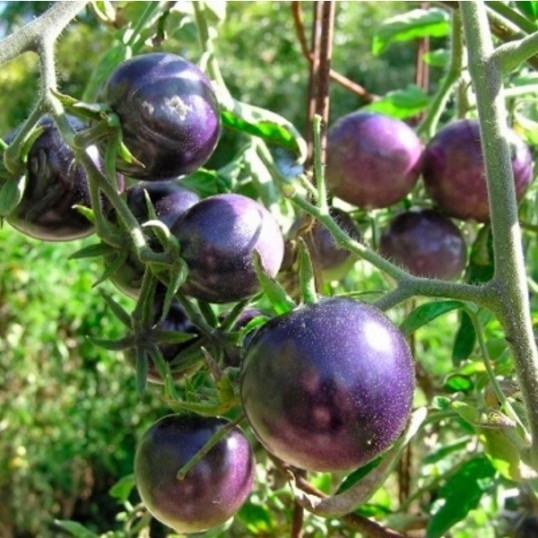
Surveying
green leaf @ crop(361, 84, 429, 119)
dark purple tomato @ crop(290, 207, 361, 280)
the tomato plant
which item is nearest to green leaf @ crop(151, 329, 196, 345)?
the tomato plant

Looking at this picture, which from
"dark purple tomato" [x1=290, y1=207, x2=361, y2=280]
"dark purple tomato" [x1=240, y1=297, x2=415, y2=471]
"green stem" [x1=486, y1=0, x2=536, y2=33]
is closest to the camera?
"dark purple tomato" [x1=240, y1=297, x2=415, y2=471]

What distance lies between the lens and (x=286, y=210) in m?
0.76

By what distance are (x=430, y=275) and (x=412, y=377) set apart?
381 mm

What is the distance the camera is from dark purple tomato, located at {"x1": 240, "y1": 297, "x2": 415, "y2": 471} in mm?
A: 406

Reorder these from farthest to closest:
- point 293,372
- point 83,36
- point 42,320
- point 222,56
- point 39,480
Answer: point 222,56
point 83,36
point 39,480
point 42,320
point 293,372

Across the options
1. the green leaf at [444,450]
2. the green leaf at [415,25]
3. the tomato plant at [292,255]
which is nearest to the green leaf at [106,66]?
the tomato plant at [292,255]

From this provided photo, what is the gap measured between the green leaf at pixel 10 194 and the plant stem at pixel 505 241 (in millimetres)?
271

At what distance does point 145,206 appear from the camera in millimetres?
609

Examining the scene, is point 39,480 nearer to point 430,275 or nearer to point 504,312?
point 430,275

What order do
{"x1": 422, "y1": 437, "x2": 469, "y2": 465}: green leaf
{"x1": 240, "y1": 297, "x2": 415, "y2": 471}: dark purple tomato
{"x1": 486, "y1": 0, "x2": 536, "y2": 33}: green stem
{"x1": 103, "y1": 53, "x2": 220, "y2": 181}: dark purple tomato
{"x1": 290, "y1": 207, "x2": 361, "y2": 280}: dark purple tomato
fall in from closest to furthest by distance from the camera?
{"x1": 240, "y1": 297, "x2": 415, "y2": 471}: dark purple tomato < {"x1": 103, "y1": 53, "x2": 220, "y2": 181}: dark purple tomato < {"x1": 486, "y1": 0, "x2": 536, "y2": 33}: green stem < {"x1": 290, "y1": 207, "x2": 361, "y2": 280}: dark purple tomato < {"x1": 422, "y1": 437, "x2": 469, "y2": 465}: green leaf

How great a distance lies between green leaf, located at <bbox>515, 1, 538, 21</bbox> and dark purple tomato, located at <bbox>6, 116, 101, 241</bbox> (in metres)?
0.37

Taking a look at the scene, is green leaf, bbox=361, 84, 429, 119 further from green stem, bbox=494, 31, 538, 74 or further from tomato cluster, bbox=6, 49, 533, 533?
green stem, bbox=494, 31, 538, 74

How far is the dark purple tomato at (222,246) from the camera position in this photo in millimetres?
544

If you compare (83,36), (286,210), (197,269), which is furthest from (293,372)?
(83,36)
